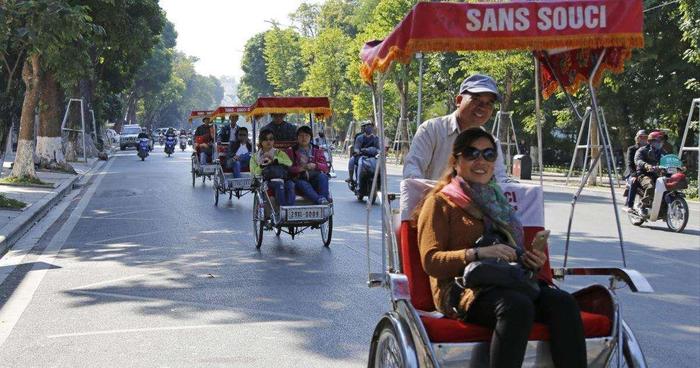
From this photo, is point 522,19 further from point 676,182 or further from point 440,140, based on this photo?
point 676,182

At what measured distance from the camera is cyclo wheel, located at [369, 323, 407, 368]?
445 centimetres

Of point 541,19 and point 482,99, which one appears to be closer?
point 541,19

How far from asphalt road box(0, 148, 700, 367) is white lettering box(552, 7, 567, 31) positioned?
263 cm

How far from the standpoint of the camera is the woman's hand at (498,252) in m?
4.36

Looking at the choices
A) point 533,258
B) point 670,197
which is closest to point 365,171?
point 670,197

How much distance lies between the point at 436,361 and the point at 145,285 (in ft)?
18.8

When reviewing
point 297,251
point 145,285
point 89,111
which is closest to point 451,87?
point 89,111

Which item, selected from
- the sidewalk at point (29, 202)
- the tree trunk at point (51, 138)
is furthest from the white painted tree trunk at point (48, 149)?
the sidewalk at point (29, 202)

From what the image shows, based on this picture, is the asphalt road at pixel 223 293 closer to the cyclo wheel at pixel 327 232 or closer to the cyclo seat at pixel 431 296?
the cyclo wheel at pixel 327 232

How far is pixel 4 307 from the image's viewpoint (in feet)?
26.9

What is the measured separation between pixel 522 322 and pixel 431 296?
838 mm

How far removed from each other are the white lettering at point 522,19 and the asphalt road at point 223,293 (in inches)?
101

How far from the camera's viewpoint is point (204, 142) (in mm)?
24797

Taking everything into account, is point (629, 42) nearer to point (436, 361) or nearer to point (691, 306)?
point (436, 361)
